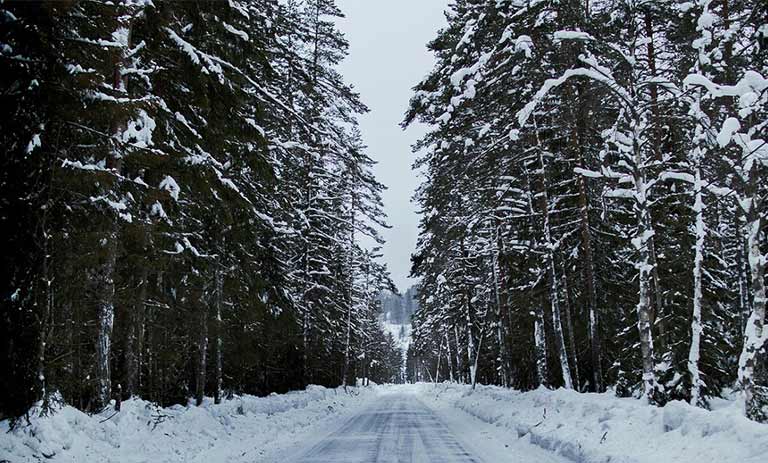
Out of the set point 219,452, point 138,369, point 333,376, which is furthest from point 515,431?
point 333,376

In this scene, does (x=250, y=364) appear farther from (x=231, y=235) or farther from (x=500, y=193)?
(x=500, y=193)

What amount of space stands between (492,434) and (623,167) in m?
8.64

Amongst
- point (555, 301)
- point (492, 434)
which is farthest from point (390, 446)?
point (555, 301)

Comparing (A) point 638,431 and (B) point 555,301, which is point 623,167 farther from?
(A) point 638,431

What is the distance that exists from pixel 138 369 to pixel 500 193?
13.3m

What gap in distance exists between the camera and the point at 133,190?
9625mm

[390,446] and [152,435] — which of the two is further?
[390,446]

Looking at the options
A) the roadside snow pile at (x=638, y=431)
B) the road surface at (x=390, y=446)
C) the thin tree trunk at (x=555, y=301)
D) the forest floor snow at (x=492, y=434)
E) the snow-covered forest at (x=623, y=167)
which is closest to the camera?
the roadside snow pile at (x=638, y=431)

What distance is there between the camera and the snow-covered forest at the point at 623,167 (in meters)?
10.6

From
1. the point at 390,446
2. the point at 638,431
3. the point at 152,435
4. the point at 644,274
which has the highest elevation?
the point at 644,274

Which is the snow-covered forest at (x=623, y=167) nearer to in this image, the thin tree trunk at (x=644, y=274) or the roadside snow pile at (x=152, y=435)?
the thin tree trunk at (x=644, y=274)

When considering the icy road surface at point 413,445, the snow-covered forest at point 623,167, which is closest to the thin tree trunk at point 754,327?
the snow-covered forest at point 623,167

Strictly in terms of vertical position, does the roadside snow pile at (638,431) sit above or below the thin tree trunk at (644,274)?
below

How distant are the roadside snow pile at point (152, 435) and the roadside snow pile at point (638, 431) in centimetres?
576
